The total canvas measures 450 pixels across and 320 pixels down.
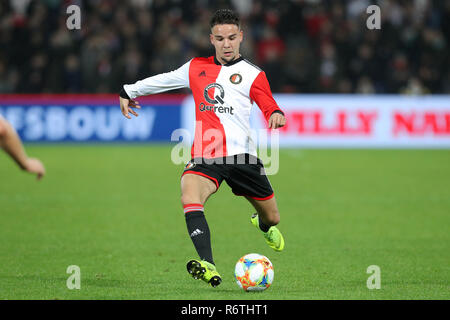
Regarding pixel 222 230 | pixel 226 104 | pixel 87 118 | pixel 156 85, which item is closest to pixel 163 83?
pixel 156 85

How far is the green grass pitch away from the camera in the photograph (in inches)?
255

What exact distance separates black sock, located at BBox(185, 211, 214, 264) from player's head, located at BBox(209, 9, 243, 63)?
1388mm

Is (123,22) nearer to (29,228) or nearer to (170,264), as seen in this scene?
(29,228)

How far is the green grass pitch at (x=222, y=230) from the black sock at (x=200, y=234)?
297 millimetres

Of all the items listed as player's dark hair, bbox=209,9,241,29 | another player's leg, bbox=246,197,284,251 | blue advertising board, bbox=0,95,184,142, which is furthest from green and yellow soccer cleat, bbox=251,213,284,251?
blue advertising board, bbox=0,95,184,142

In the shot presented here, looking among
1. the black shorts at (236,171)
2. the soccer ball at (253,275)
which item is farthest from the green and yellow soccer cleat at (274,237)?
the soccer ball at (253,275)

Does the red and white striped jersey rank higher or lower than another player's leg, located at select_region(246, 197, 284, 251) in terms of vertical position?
higher

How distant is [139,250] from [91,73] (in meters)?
13.0

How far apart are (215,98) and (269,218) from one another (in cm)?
129

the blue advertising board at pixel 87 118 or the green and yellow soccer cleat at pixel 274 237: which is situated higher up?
the blue advertising board at pixel 87 118

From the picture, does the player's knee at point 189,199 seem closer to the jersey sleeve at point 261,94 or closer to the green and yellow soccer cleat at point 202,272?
the green and yellow soccer cleat at point 202,272

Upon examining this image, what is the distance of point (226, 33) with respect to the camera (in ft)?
21.8

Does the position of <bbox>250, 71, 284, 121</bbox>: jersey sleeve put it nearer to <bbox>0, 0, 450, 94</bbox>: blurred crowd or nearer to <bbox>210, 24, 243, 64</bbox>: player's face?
<bbox>210, 24, 243, 64</bbox>: player's face

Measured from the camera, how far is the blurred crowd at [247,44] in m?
20.7
